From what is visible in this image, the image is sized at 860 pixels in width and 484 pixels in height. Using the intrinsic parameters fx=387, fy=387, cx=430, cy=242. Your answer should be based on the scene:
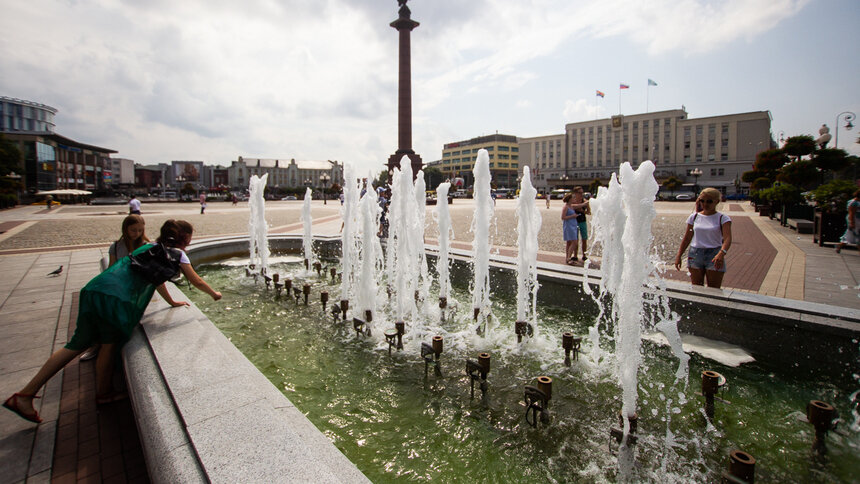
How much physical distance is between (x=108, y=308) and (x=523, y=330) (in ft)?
13.0

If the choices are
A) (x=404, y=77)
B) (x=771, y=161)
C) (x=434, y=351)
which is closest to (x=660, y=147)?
(x=771, y=161)

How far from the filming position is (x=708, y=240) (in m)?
5.11

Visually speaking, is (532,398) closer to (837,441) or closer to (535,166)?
(837,441)

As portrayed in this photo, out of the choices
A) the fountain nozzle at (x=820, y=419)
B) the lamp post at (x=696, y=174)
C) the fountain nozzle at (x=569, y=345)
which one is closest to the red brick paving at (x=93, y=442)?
the fountain nozzle at (x=569, y=345)

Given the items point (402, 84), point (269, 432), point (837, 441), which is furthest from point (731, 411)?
point (402, 84)

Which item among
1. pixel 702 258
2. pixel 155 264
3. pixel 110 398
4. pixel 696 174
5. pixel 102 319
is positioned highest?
pixel 696 174

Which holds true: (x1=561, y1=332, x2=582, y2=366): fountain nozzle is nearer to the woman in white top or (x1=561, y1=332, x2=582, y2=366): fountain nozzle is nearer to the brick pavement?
the woman in white top

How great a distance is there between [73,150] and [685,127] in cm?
11650

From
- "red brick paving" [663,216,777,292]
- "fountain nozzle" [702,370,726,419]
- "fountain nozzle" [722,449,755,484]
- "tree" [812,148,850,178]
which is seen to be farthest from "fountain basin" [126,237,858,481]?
"tree" [812,148,850,178]

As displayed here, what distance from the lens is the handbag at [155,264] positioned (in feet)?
10.2

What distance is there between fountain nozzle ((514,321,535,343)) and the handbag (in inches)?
140

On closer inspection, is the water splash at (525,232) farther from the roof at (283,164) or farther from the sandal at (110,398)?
the roof at (283,164)

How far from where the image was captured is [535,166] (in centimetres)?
9350

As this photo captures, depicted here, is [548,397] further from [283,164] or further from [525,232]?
[283,164]
